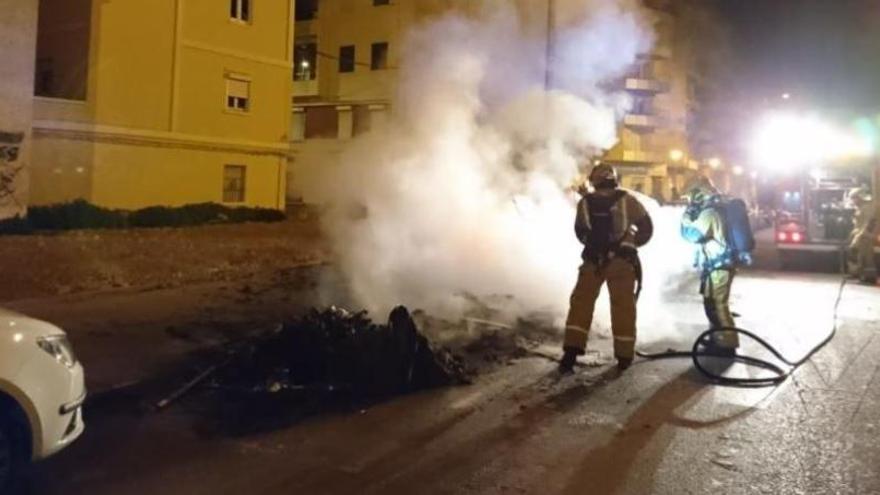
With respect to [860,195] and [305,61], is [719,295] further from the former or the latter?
[305,61]

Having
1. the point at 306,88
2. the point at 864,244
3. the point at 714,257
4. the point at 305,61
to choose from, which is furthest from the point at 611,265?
the point at 305,61

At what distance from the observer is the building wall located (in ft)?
55.9

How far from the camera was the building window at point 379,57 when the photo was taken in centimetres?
3331

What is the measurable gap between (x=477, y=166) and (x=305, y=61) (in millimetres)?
25995

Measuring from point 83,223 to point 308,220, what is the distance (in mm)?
6020

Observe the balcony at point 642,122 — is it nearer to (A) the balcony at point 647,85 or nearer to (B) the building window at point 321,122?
(A) the balcony at point 647,85

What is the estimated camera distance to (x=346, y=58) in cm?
3472

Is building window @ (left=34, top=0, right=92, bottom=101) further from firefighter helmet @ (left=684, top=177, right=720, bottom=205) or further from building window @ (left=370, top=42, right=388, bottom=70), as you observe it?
firefighter helmet @ (left=684, top=177, right=720, bottom=205)

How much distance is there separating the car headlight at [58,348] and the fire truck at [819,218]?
16.7 meters

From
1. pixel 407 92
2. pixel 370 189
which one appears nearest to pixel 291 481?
pixel 370 189

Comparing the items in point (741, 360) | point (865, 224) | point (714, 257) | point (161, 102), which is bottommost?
point (741, 360)

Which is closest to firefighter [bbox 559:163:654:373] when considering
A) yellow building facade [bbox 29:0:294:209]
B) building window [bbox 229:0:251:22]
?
yellow building facade [bbox 29:0:294:209]

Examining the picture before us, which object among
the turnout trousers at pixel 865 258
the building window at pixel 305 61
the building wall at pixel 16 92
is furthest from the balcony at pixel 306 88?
the turnout trousers at pixel 865 258

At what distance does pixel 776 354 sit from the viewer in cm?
739
